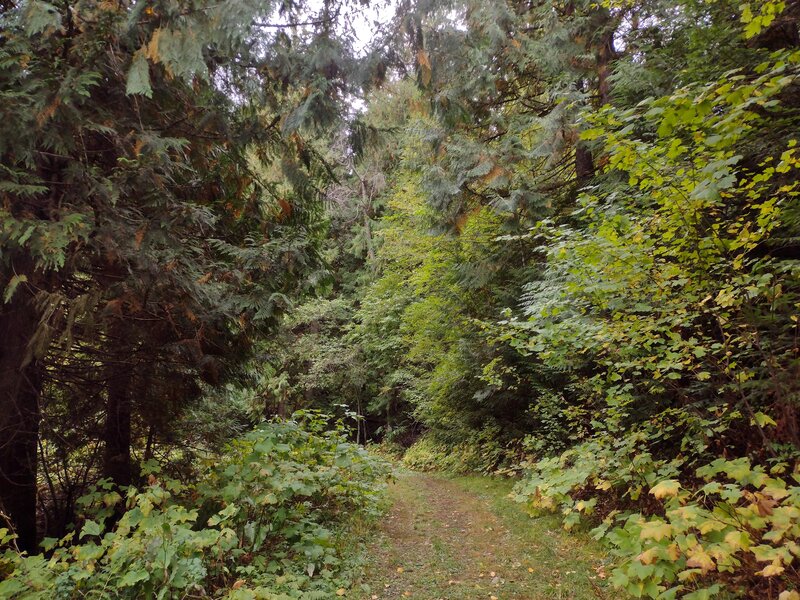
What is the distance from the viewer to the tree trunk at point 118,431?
19.2ft

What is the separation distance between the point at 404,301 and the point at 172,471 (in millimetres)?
12154

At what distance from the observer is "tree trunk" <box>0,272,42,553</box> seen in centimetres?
474

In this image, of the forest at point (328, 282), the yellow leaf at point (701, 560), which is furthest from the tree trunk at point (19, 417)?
the yellow leaf at point (701, 560)

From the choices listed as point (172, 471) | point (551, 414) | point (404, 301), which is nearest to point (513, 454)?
point (551, 414)

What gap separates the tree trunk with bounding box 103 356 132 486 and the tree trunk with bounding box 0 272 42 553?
2.79 ft

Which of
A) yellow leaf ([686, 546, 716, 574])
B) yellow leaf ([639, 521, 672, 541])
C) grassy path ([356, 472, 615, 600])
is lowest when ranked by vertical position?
grassy path ([356, 472, 615, 600])

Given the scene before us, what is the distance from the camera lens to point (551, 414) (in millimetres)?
8344

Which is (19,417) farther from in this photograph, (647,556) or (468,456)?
(468,456)

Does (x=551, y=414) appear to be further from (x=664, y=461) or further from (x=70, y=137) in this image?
(x=70, y=137)

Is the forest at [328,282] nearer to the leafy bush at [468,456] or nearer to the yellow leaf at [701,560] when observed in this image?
the yellow leaf at [701,560]

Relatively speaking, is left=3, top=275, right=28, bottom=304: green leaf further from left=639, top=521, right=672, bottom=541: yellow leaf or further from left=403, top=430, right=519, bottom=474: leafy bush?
left=403, top=430, right=519, bottom=474: leafy bush

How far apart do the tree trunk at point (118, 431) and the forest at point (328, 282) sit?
0.03 metres

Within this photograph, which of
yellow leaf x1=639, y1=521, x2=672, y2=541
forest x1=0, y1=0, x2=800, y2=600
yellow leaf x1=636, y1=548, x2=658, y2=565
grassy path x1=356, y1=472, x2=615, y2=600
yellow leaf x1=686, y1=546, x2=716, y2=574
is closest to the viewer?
yellow leaf x1=686, y1=546, x2=716, y2=574

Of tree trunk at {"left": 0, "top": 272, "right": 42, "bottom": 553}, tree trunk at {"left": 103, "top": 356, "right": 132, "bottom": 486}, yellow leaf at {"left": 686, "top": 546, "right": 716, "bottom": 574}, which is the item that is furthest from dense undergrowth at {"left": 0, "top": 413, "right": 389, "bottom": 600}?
yellow leaf at {"left": 686, "top": 546, "right": 716, "bottom": 574}
